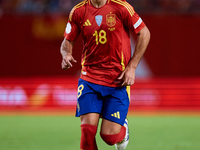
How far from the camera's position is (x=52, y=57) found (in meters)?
13.4

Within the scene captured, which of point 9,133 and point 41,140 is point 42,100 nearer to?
point 9,133

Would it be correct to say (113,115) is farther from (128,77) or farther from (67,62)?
(67,62)

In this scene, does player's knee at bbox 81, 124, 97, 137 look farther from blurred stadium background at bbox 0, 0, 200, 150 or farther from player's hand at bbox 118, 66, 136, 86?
blurred stadium background at bbox 0, 0, 200, 150

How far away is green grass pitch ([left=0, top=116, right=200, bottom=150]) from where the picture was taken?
23.8ft

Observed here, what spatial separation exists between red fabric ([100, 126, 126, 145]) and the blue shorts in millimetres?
156

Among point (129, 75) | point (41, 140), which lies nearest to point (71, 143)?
point (41, 140)

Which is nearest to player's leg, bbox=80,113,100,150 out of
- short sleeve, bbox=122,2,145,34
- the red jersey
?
the red jersey

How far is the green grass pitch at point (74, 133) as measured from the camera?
23.8 ft

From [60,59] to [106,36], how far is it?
794 centimetres

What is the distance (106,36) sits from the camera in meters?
5.50

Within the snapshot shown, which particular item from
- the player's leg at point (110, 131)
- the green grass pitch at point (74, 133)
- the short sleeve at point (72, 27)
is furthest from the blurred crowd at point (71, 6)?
the player's leg at point (110, 131)

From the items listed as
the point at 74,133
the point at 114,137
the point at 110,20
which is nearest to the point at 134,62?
the point at 110,20

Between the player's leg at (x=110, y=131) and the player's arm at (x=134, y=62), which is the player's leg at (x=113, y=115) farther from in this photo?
the player's arm at (x=134, y=62)

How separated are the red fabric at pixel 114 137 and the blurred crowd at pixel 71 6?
7858 millimetres
